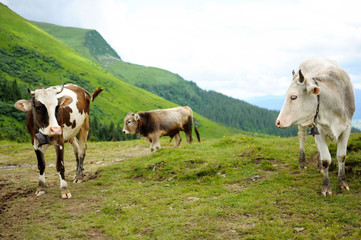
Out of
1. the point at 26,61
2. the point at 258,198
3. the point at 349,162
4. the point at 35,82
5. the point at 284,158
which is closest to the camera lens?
the point at 258,198

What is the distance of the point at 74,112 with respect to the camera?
11188mm

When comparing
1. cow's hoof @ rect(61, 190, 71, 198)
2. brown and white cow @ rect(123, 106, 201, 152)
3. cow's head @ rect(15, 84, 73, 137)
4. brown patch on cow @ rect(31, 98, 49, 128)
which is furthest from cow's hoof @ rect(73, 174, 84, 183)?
brown and white cow @ rect(123, 106, 201, 152)

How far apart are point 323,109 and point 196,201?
451cm

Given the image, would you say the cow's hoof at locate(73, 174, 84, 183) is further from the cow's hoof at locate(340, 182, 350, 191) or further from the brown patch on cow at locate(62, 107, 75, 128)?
the cow's hoof at locate(340, 182, 350, 191)

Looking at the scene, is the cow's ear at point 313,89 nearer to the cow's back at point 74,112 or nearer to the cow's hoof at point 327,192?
the cow's hoof at point 327,192

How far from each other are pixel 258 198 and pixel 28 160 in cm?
1646

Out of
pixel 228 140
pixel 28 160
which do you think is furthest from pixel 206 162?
pixel 28 160

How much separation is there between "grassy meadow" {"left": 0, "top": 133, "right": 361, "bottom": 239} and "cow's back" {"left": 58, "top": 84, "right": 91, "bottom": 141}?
2.29 m

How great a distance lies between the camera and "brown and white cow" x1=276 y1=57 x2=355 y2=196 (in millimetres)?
7305

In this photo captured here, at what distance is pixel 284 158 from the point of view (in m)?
11.2

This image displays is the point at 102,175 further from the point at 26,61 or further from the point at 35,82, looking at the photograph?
the point at 26,61

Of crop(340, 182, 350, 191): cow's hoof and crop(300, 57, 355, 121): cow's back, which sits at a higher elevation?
crop(300, 57, 355, 121): cow's back

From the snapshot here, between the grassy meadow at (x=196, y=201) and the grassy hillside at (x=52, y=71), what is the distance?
3647 inches

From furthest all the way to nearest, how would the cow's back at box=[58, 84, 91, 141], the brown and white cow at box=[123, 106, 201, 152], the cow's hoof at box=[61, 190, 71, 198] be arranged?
1. the brown and white cow at box=[123, 106, 201, 152]
2. the cow's back at box=[58, 84, 91, 141]
3. the cow's hoof at box=[61, 190, 71, 198]
